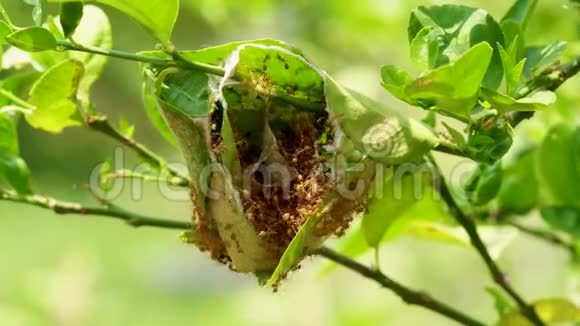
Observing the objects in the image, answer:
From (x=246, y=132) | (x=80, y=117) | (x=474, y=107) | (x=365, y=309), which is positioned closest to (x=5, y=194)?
(x=80, y=117)

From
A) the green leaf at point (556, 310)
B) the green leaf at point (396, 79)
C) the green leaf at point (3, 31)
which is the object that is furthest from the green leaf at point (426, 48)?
the green leaf at point (556, 310)

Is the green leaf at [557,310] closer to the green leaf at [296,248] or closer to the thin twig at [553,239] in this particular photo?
the thin twig at [553,239]

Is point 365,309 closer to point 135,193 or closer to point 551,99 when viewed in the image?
point 135,193

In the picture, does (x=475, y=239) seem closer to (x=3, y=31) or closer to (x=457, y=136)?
(x=457, y=136)

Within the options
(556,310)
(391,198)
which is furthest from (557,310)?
(391,198)

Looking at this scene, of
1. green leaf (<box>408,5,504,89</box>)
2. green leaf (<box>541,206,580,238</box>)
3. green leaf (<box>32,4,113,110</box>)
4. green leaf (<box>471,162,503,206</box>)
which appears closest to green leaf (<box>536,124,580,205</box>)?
green leaf (<box>541,206,580,238</box>)

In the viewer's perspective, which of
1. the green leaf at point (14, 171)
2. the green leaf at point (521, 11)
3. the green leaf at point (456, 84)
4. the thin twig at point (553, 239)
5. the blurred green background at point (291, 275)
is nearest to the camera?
the green leaf at point (456, 84)
